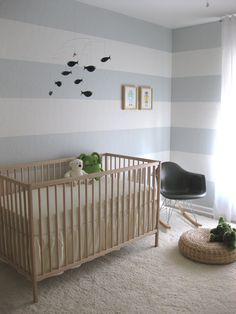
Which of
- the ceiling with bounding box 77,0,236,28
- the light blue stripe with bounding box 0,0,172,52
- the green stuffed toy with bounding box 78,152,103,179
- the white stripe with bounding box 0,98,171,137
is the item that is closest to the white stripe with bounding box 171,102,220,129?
the white stripe with bounding box 0,98,171,137

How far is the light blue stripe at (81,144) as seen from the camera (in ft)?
9.54

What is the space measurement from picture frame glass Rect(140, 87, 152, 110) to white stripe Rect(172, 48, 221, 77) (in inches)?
21.6

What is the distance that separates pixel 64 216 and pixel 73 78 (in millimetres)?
1474

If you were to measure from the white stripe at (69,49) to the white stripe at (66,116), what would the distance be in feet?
1.25

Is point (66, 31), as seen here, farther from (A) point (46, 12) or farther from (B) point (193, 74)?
(B) point (193, 74)

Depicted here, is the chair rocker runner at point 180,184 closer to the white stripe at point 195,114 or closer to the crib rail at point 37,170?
the white stripe at point 195,114

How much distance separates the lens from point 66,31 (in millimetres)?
3160

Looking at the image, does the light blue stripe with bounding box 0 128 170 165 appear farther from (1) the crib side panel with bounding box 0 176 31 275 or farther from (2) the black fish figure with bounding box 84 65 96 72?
(2) the black fish figure with bounding box 84 65 96 72

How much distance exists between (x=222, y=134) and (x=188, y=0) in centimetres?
148

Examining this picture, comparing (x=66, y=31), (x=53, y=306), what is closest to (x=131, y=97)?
(x=66, y=31)

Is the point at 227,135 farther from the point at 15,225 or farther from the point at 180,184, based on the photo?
the point at 15,225

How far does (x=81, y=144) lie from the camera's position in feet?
11.2

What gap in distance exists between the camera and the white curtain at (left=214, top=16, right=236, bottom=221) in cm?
364

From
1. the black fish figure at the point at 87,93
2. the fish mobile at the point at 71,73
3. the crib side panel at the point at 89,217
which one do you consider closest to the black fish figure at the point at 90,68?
the fish mobile at the point at 71,73
